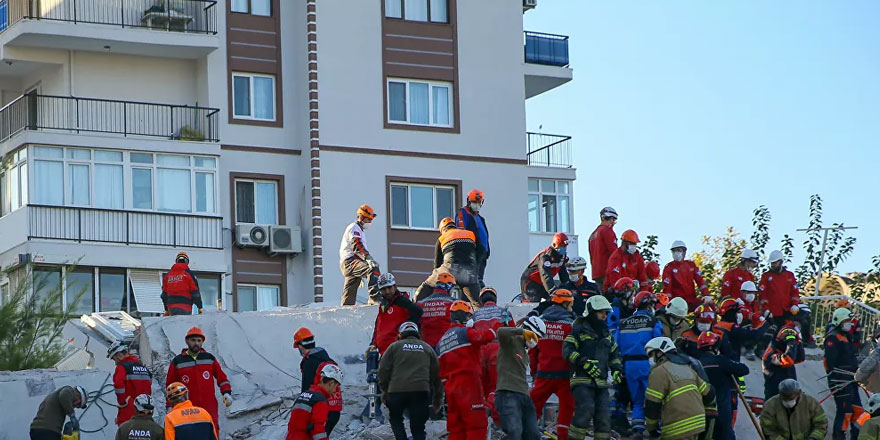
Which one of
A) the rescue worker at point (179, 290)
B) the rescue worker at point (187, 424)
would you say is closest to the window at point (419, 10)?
the rescue worker at point (179, 290)

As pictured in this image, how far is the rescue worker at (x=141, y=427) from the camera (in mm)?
20469

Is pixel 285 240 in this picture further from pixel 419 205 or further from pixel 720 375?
pixel 720 375

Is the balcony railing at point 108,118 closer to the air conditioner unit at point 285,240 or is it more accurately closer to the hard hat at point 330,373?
the air conditioner unit at point 285,240

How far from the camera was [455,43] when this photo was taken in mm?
45406

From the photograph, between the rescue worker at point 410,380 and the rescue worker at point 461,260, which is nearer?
the rescue worker at point 410,380

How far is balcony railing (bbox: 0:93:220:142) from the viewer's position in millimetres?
42062

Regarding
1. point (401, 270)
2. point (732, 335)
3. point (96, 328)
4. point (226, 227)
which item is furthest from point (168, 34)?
point (732, 335)

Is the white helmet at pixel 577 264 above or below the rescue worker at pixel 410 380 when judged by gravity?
above

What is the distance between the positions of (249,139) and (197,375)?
814 inches

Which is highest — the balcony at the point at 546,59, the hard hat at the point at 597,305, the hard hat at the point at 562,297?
the balcony at the point at 546,59

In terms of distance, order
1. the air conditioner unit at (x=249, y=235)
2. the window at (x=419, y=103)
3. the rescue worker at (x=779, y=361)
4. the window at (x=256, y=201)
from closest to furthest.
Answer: the rescue worker at (x=779, y=361) < the air conditioner unit at (x=249, y=235) < the window at (x=256, y=201) < the window at (x=419, y=103)

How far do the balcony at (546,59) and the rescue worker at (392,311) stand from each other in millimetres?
24126

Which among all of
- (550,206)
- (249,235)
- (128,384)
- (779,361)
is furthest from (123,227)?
(779,361)

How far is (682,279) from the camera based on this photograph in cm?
2820
